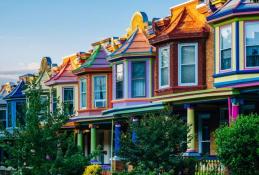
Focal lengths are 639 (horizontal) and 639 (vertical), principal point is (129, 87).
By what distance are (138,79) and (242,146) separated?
1431 centimetres

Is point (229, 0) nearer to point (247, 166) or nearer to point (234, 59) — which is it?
point (234, 59)

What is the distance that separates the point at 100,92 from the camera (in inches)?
1650

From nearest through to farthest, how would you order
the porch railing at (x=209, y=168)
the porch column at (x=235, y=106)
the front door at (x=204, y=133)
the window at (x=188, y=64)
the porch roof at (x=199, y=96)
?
the porch railing at (x=209, y=168) → the porch column at (x=235, y=106) → the porch roof at (x=199, y=96) → the window at (x=188, y=64) → the front door at (x=204, y=133)

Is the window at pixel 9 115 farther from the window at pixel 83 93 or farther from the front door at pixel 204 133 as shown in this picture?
the front door at pixel 204 133

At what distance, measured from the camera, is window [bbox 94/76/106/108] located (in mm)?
41812

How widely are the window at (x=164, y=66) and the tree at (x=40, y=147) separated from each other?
957cm

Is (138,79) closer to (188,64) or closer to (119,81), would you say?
(119,81)

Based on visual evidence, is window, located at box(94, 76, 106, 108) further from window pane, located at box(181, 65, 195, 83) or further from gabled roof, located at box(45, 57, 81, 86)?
window pane, located at box(181, 65, 195, 83)

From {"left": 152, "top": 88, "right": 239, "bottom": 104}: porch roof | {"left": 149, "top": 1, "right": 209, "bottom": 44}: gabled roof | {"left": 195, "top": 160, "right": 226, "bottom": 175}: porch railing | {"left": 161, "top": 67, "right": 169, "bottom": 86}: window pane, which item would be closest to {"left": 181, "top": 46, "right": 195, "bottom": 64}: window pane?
{"left": 149, "top": 1, "right": 209, "bottom": 44}: gabled roof

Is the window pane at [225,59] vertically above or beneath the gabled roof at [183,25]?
beneath

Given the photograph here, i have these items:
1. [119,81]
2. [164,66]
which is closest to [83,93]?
[119,81]

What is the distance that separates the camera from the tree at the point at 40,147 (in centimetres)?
2273

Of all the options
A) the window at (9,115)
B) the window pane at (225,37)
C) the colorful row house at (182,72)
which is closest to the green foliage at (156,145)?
the colorful row house at (182,72)

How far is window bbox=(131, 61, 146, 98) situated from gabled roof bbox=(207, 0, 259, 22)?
840 cm
